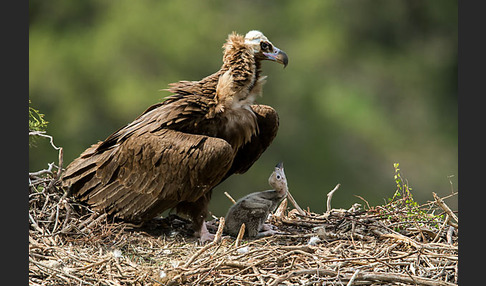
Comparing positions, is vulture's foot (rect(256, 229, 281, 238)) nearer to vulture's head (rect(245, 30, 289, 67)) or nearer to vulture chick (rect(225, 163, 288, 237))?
vulture chick (rect(225, 163, 288, 237))

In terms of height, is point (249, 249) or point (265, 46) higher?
point (265, 46)

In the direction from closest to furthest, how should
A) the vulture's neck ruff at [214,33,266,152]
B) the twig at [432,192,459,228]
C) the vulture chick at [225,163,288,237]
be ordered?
1. the twig at [432,192,459,228]
2. the vulture chick at [225,163,288,237]
3. the vulture's neck ruff at [214,33,266,152]

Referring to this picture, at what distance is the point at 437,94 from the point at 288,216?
7.94 m

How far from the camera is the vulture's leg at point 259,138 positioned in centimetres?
472

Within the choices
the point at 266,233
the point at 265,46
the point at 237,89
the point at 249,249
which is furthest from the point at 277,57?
the point at 249,249

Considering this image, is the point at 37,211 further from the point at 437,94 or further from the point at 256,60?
the point at 437,94

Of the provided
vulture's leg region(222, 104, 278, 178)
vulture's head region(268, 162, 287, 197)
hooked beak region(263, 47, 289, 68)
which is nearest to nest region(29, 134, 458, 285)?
vulture's head region(268, 162, 287, 197)

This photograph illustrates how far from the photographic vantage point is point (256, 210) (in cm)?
429

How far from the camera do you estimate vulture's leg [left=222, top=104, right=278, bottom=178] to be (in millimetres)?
4723

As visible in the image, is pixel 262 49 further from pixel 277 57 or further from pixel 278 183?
pixel 278 183

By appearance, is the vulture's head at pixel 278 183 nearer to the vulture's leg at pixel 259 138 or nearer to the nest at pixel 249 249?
the nest at pixel 249 249

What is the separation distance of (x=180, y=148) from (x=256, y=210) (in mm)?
641

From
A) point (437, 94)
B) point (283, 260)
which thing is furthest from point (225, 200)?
point (283, 260)

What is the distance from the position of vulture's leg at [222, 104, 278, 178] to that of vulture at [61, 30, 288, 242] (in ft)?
0.35
